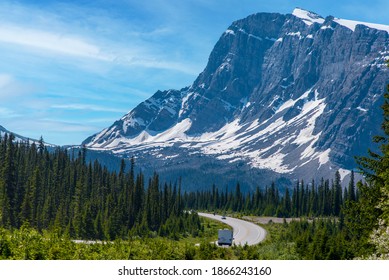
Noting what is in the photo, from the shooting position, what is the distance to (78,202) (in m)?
129

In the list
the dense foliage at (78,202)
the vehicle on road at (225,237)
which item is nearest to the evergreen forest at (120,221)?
the dense foliage at (78,202)

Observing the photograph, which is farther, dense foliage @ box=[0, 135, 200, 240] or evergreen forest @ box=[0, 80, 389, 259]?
dense foliage @ box=[0, 135, 200, 240]

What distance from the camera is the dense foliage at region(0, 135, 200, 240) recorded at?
114 m

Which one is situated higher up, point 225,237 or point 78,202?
point 78,202

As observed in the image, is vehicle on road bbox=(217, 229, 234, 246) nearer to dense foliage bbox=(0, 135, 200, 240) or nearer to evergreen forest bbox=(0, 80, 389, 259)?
evergreen forest bbox=(0, 80, 389, 259)

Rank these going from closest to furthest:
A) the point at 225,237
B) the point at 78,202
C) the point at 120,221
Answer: the point at 225,237
the point at 120,221
the point at 78,202

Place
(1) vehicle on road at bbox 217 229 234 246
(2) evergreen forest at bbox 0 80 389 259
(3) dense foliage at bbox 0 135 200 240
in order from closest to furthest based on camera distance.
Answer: (2) evergreen forest at bbox 0 80 389 259 → (1) vehicle on road at bbox 217 229 234 246 → (3) dense foliage at bbox 0 135 200 240

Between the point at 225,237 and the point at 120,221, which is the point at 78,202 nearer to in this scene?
the point at 120,221

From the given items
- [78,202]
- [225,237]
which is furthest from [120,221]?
[225,237]

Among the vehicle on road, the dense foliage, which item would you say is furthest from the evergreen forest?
the vehicle on road

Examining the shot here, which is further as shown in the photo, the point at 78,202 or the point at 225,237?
the point at 78,202

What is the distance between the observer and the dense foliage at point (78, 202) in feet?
376
